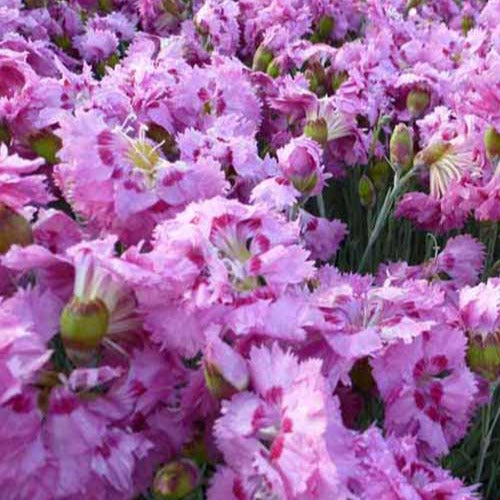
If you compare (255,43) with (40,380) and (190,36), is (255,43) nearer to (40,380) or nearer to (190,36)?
(190,36)

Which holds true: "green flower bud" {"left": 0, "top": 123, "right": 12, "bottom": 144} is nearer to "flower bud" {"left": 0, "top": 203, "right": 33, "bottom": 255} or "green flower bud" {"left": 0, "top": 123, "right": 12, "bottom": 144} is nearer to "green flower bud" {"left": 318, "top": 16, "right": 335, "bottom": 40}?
"flower bud" {"left": 0, "top": 203, "right": 33, "bottom": 255}

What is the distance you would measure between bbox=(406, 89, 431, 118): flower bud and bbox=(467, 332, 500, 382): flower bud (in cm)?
81

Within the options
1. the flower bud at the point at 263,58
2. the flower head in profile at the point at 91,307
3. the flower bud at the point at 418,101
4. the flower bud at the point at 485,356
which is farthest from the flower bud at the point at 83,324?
the flower bud at the point at 263,58

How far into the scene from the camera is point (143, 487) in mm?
781

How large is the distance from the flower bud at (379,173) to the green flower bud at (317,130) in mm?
188

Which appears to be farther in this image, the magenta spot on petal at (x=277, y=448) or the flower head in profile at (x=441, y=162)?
the flower head in profile at (x=441, y=162)

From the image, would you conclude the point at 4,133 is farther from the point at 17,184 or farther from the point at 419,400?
the point at 419,400

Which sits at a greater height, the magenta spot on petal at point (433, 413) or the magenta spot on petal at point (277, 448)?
the magenta spot on petal at point (277, 448)

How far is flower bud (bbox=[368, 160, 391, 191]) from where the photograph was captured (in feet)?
5.13

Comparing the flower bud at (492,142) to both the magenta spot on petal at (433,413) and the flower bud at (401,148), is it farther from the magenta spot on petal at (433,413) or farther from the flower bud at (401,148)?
the magenta spot on petal at (433,413)

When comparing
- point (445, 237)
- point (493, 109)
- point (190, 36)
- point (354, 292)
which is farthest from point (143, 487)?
point (190, 36)

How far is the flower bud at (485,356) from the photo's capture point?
915mm

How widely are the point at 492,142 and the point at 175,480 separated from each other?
2.56ft

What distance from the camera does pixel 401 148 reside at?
4.59 feet
